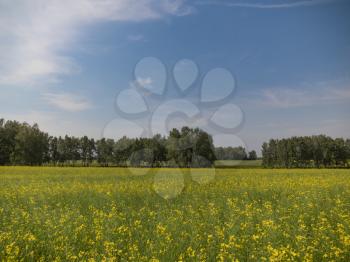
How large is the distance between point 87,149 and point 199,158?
53.5m

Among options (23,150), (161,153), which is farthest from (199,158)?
(23,150)

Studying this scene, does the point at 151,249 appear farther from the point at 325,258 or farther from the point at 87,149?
the point at 87,149

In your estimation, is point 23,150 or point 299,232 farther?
point 23,150

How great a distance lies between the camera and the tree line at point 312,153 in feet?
365

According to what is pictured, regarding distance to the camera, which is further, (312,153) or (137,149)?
(312,153)

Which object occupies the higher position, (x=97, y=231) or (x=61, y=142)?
(x=61, y=142)

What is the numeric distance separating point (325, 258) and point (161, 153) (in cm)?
9474

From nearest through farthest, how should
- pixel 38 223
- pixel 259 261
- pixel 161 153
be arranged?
1. pixel 259 261
2. pixel 38 223
3. pixel 161 153

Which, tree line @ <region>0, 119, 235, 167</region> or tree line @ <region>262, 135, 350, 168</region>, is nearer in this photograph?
tree line @ <region>0, 119, 235, 167</region>

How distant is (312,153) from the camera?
11362cm

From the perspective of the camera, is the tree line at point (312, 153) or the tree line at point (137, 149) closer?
the tree line at point (137, 149)

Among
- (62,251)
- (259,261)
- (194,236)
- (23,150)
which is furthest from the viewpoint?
(23,150)

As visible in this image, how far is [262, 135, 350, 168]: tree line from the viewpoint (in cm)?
11112

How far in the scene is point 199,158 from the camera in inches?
3467
